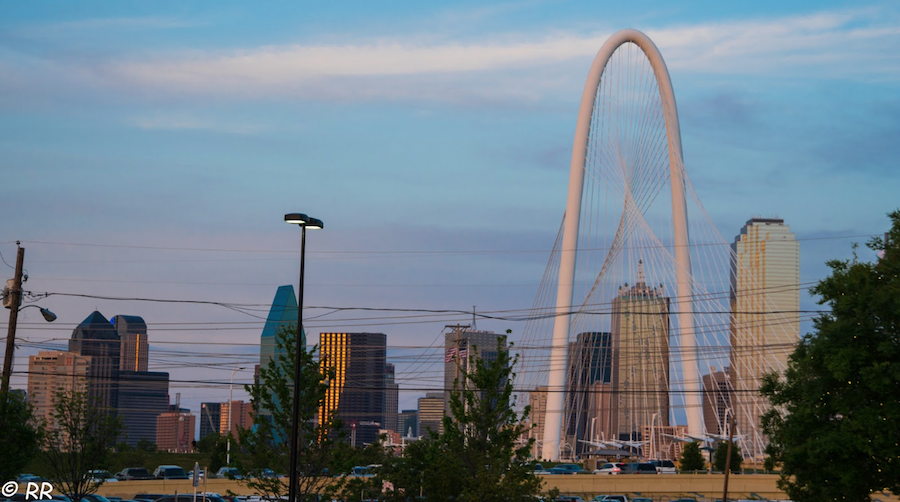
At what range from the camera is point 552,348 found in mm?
67625

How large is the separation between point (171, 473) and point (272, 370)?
38702 millimetres

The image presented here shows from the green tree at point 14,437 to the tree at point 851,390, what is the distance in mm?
22382

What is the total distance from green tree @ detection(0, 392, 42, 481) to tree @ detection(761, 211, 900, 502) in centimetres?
2238

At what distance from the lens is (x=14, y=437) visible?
3134 cm

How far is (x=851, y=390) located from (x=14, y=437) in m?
24.3

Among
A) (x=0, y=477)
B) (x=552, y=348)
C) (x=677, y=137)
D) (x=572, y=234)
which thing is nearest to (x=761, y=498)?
(x=552, y=348)

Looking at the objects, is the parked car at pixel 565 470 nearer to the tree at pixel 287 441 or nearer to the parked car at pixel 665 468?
the parked car at pixel 665 468

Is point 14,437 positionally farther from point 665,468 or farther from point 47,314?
point 665,468

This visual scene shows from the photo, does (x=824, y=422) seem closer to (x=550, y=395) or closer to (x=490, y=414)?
(x=490, y=414)

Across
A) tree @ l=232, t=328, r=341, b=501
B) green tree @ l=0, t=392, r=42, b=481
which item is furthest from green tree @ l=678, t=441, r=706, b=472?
green tree @ l=0, t=392, r=42, b=481

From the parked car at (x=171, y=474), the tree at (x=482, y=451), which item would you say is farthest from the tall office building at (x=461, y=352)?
the parked car at (x=171, y=474)

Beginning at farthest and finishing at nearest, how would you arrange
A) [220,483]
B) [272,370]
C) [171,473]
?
[171,473] → [220,483] → [272,370]

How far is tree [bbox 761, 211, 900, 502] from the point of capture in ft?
88.8

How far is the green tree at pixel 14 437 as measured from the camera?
30.9m
